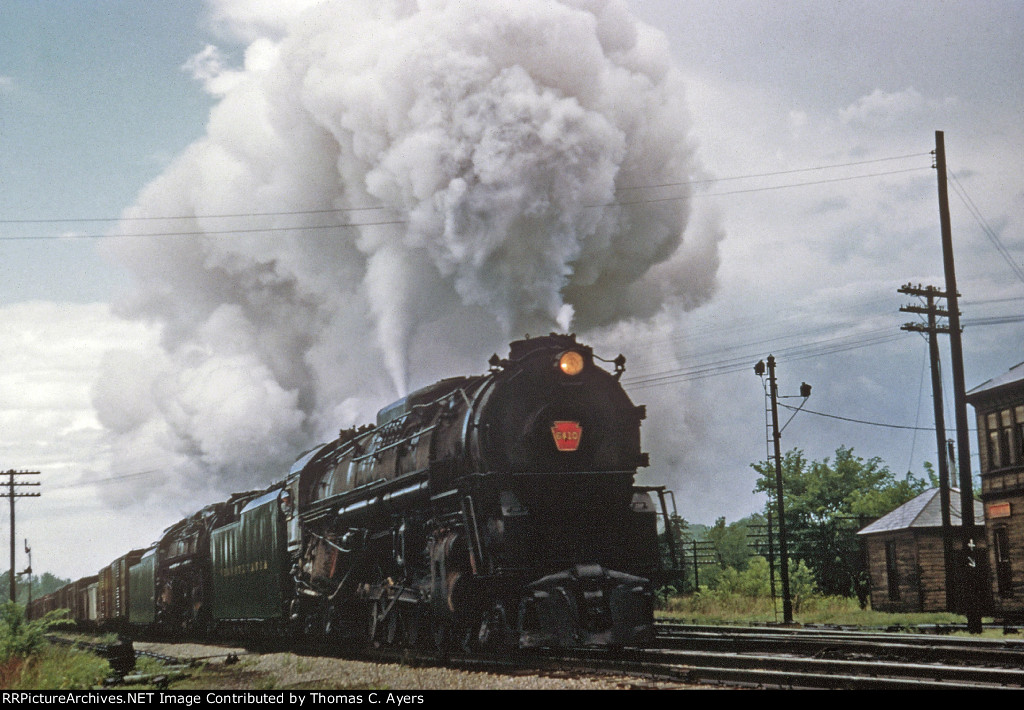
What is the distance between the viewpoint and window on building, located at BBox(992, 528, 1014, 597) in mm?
26391

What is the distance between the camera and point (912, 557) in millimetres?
29156

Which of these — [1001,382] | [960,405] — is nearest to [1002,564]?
[1001,382]

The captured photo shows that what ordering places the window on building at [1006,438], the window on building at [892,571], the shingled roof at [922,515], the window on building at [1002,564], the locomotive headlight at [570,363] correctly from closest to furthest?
the locomotive headlight at [570,363], the window on building at [1002,564], the window on building at [1006,438], the shingled roof at [922,515], the window on building at [892,571]

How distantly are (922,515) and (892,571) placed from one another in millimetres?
2021

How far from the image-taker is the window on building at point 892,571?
29.7m

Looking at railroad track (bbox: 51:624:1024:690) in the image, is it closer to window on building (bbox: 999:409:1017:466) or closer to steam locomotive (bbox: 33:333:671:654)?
steam locomotive (bbox: 33:333:671:654)

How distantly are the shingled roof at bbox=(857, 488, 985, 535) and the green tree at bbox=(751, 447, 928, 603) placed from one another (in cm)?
374

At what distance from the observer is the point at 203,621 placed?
2628cm

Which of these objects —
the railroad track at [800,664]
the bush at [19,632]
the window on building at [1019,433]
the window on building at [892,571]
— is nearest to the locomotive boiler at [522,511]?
the railroad track at [800,664]

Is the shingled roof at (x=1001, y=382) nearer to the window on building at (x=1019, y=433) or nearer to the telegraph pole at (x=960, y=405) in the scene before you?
the window on building at (x=1019, y=433)

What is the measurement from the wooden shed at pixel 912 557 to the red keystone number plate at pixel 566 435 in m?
18.5

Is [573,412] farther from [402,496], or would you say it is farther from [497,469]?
[402,496]

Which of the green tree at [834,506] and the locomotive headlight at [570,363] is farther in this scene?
the green tree at [834,506]
